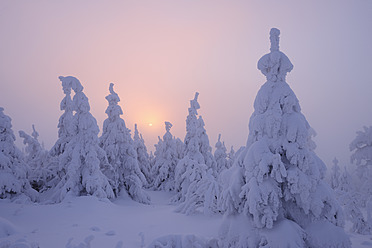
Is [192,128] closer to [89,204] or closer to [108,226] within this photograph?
[89,204]

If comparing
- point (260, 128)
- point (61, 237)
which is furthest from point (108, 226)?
point (260, 128)

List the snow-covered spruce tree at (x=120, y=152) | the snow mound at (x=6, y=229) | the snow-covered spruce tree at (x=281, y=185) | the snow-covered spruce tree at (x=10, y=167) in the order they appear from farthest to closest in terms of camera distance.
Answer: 1. the snow-covered spruce tree at (x=120, y=152)
2. the snow-covered spruce tree at (x=10, y=167)
3. the snow mound at (x=6, y=229)
4. the snow-covered spruce tree at (x=281, y=185)

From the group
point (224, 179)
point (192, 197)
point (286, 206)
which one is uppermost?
point (224, 179)

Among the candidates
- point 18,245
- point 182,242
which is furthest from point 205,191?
point 18,245

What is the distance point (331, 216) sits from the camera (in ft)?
29.3

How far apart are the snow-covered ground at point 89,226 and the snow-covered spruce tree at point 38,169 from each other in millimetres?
5957

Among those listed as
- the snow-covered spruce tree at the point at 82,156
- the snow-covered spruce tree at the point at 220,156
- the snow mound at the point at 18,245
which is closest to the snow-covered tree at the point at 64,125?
the snow-covered spruce tree at the point at 82,156

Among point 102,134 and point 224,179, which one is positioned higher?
point 102,134

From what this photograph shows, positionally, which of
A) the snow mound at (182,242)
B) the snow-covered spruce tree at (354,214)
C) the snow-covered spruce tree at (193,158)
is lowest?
the snow mound at (182,242)

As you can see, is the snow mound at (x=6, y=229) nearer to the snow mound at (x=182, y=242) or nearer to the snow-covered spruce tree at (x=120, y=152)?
the snow mound at (x=182, y=242)

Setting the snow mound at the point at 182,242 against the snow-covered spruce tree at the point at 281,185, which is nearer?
the snow-covered spruce tree at the point at 281,185

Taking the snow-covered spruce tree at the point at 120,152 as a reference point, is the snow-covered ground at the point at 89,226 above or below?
below

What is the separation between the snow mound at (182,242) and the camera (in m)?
10.9

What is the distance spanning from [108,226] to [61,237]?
3.08 meters
